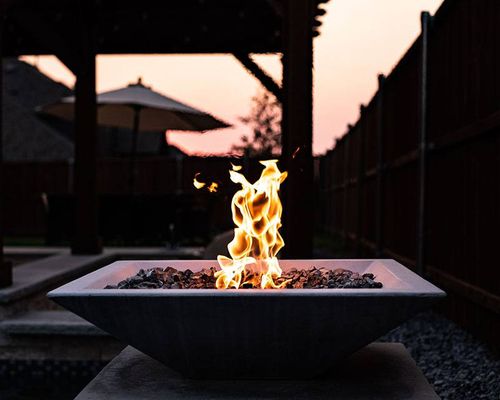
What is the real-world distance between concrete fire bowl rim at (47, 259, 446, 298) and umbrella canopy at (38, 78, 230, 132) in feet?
21.8

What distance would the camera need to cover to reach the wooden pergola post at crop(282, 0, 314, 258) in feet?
13.8

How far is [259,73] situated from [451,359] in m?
5.42

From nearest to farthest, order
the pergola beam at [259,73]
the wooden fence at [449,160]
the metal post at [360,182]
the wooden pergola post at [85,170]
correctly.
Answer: the wooden fence at [449,160] < the wooden pergola post at [85,170] < the pergola beam at [259,73] < the metal post at [360,182]

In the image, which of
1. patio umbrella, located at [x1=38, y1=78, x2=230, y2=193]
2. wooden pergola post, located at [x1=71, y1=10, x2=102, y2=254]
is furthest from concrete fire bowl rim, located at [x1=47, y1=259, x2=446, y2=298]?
patio umbrella, located at [x1=38, y1=78, x2=230, y2=193]

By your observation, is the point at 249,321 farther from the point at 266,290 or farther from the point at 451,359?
the point at 451,359

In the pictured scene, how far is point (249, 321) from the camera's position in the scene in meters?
2.35

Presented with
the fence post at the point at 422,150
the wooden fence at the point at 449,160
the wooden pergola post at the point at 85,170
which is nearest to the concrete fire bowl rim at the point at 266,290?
the wooden fence at the point at 449,160

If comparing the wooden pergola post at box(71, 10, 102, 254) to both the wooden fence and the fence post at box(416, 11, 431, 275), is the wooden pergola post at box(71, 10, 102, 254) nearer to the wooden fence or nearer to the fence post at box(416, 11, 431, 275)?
the wooden fence

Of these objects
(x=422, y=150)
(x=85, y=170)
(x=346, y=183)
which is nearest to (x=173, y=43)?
(x=85, y=170)

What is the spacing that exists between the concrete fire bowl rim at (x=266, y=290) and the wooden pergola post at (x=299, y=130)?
2.88 ft

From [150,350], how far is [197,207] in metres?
7.09

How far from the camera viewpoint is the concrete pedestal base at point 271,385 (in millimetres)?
2457

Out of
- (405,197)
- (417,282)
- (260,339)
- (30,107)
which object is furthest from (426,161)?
(30,107)

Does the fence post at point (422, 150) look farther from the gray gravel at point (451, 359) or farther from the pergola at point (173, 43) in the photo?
the pergola at point (173, 43)
